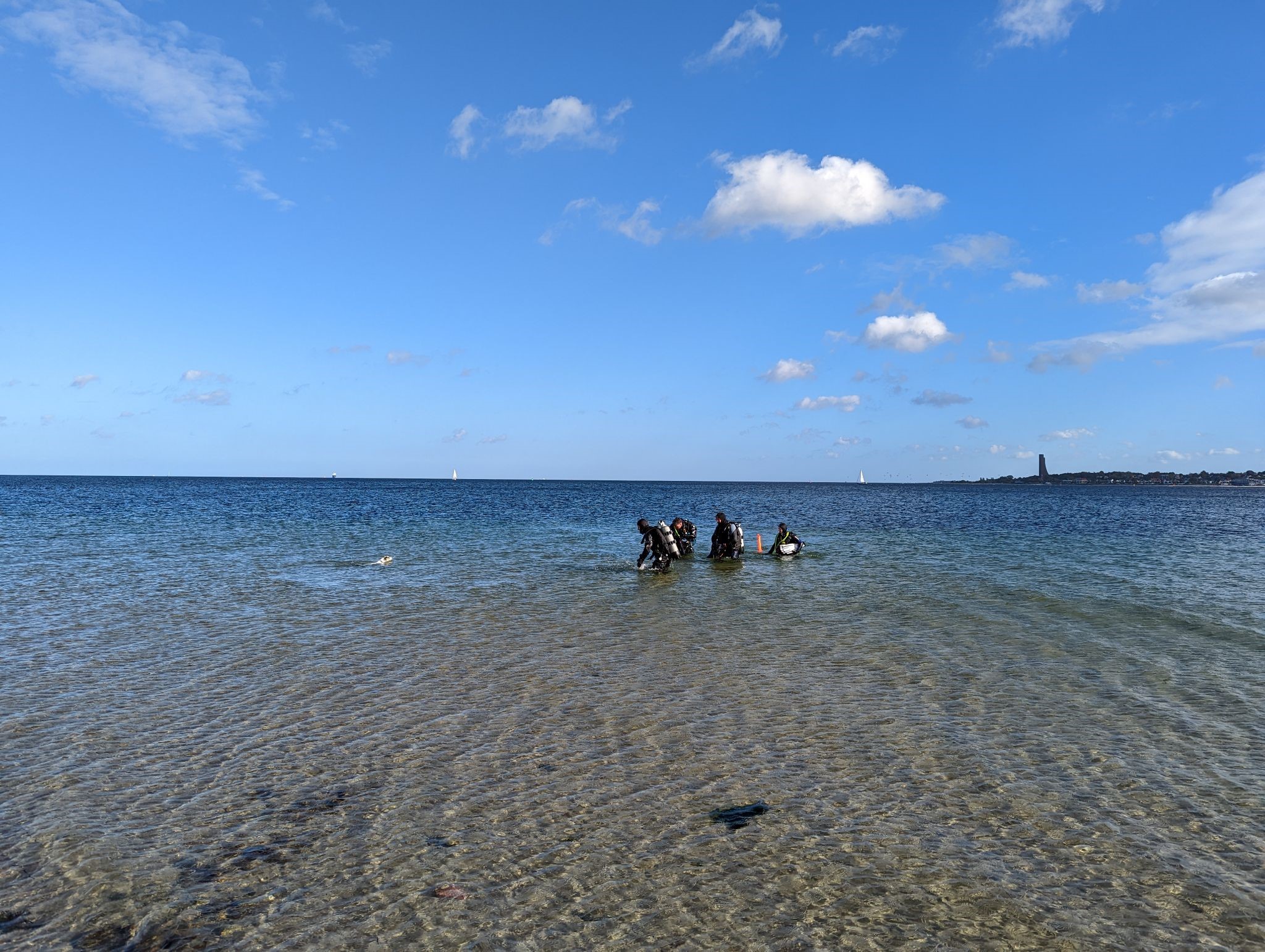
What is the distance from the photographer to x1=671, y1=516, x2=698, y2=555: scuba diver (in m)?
31.2

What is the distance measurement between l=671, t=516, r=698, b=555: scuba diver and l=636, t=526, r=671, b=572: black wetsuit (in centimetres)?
436

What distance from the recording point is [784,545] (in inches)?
1259

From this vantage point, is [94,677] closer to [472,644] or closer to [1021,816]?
[472,644]

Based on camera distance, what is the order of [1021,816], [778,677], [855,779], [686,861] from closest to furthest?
[686,861], [1021,816], [855,779], [778,677]

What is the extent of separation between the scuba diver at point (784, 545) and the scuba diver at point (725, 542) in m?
2.07

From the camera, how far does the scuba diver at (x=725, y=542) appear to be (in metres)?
30.4

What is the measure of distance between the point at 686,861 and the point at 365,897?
2.58m

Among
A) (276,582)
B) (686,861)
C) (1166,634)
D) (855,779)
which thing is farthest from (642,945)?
(276,582)

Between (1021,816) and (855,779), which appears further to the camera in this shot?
(855,779)

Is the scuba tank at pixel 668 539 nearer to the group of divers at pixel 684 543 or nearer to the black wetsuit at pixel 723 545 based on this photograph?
the group of divers at pixel 684 543

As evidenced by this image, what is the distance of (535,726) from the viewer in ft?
31.7

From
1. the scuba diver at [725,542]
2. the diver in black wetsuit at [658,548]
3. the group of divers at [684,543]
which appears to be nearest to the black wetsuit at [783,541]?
the group of divers at [684,543]

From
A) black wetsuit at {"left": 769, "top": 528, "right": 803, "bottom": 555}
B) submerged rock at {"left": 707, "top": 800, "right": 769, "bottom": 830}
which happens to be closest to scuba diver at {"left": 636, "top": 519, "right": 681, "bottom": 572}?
black wetsuit at {"left": 769, "top": 528, "right": 803, "bottom": 555}

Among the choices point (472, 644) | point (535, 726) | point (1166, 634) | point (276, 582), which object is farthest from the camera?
point (276, 582)
